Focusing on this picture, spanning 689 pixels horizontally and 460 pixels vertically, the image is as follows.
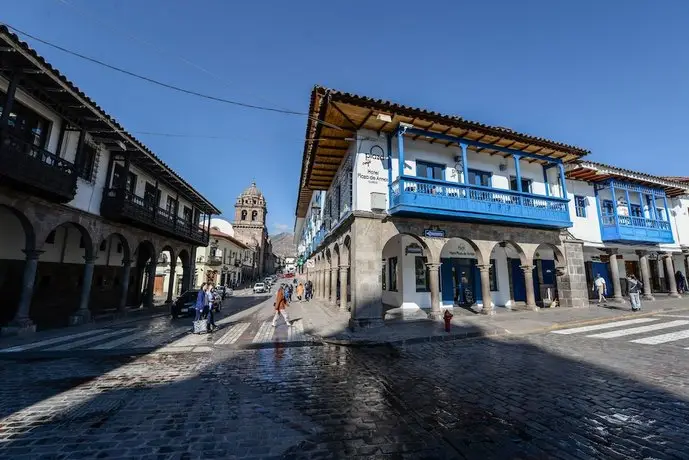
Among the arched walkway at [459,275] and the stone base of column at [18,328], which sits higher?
the arched walkway at [459,275]

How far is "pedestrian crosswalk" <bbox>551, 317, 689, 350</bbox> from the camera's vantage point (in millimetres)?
8469

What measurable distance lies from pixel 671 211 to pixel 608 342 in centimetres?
1972

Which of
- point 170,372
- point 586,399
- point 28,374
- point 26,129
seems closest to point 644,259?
point 586,399

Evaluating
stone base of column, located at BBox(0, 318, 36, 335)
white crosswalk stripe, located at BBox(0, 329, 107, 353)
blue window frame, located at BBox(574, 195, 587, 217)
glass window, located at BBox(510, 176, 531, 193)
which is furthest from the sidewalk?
stone base of column, located at BBox(0, 318, 36, 335)

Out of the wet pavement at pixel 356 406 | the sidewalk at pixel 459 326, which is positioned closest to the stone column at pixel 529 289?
the sidewalk at pixel 459 326

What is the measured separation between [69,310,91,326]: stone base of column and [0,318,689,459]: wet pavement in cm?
658

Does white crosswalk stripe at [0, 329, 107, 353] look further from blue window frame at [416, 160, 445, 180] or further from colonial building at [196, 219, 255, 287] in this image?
colonial building at [196, 219, 255, 287]

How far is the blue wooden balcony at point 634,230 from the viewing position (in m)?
16.7

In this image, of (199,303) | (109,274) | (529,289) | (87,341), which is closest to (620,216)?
(529,289)

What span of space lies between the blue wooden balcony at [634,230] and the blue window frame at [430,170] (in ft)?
36.0

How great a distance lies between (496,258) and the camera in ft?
55.1

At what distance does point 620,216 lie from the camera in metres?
17.2

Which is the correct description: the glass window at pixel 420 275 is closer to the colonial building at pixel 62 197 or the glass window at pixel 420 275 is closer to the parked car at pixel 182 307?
the parked car at pixel 182 307

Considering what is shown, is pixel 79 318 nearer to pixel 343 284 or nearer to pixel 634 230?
pixel 343 284
